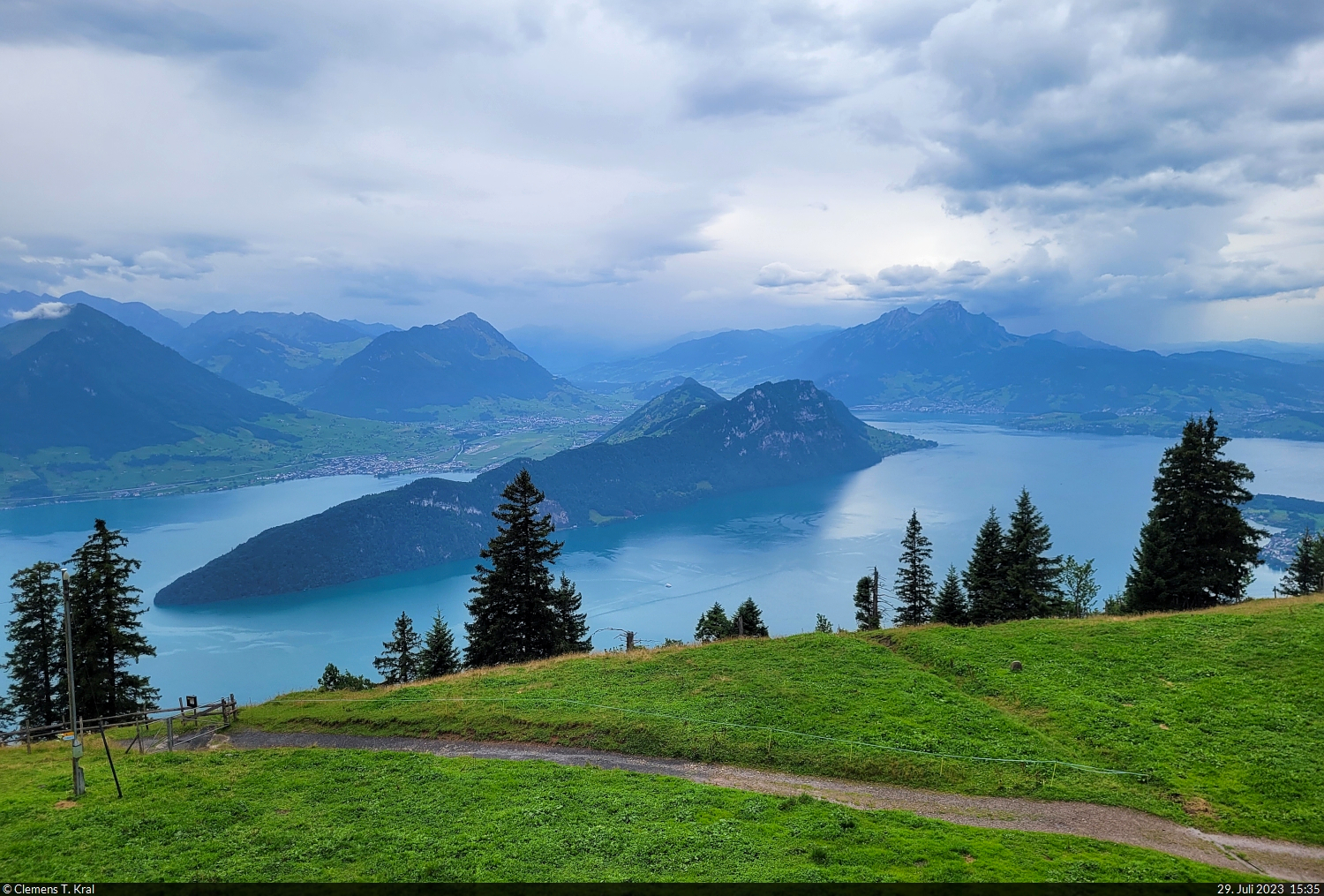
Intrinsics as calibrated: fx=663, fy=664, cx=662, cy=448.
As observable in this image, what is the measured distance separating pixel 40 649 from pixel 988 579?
6338 centimetres

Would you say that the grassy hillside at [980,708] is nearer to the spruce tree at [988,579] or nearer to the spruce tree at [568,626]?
the spruce tree at [568,626]

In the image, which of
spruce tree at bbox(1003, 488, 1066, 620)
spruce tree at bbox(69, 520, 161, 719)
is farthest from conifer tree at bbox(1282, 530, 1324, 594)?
spruce tree at bbox(69, 520, 161, 719)

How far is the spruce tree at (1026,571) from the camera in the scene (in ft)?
163

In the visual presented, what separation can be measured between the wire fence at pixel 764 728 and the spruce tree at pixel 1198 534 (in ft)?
95.8

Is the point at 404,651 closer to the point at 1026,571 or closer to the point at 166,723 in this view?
the point at 166,723

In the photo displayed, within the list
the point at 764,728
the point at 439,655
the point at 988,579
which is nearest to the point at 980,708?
the point at 764,728

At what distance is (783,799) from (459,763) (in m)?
10.7

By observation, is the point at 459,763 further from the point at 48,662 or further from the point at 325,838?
the point at 48,662

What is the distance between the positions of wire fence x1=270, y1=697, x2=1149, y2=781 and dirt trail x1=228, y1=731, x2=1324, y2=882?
1.57 meters

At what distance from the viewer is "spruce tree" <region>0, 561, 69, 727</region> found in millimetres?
37469

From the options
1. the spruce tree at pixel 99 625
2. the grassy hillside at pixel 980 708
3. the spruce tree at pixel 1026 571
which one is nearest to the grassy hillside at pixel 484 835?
the grassy hillside at pixel 980 708

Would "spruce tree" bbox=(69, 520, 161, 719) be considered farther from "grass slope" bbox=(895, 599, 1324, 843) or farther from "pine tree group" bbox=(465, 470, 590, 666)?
"grass slope" bbox=(895, 599, 1324, 843)

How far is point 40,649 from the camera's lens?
3834cm

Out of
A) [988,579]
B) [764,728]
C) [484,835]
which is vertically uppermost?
[988,579]
